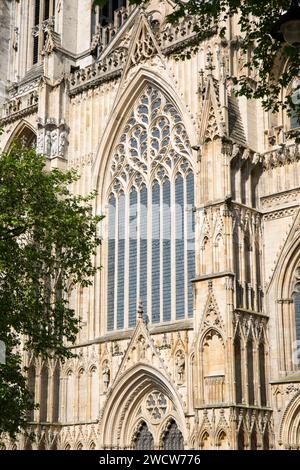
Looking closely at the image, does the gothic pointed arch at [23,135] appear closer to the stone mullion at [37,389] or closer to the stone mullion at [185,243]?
the stone mullion at [185,243]

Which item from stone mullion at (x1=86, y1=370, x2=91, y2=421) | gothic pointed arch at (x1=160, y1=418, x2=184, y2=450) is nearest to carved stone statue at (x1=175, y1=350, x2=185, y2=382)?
gothic pointed arch at (x1=160, y1=418, x2=184, y2=450)

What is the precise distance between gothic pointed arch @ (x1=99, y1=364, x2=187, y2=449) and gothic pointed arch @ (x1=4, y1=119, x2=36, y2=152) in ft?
39.7

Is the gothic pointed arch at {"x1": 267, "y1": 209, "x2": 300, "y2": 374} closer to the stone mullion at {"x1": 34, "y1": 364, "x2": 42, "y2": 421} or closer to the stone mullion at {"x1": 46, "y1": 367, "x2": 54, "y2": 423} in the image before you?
the stone mullion at {"x1": 46, "y1": 367, "x2": 54, "y2": 423}

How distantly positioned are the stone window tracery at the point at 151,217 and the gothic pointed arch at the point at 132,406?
1937 mm

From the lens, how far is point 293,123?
1019 inches

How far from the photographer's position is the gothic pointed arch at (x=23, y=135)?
34062 millimetres

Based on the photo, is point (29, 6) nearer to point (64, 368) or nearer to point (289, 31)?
point (64, 368)

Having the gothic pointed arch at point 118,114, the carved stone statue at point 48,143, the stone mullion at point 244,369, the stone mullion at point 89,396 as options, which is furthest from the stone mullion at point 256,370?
the carved stone statue at point 48,143

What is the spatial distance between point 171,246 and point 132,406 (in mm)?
5226

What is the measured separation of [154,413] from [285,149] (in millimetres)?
9008

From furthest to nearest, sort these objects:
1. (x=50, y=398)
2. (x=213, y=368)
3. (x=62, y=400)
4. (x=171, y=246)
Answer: (x=62, y=400) < (x=50, y=398) < (x=171, y=246) < (x=213, y=368)

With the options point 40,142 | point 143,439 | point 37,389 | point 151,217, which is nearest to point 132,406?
point 143,439

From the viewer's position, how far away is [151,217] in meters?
28.1

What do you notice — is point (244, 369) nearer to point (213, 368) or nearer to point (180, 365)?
point (213, 368)
